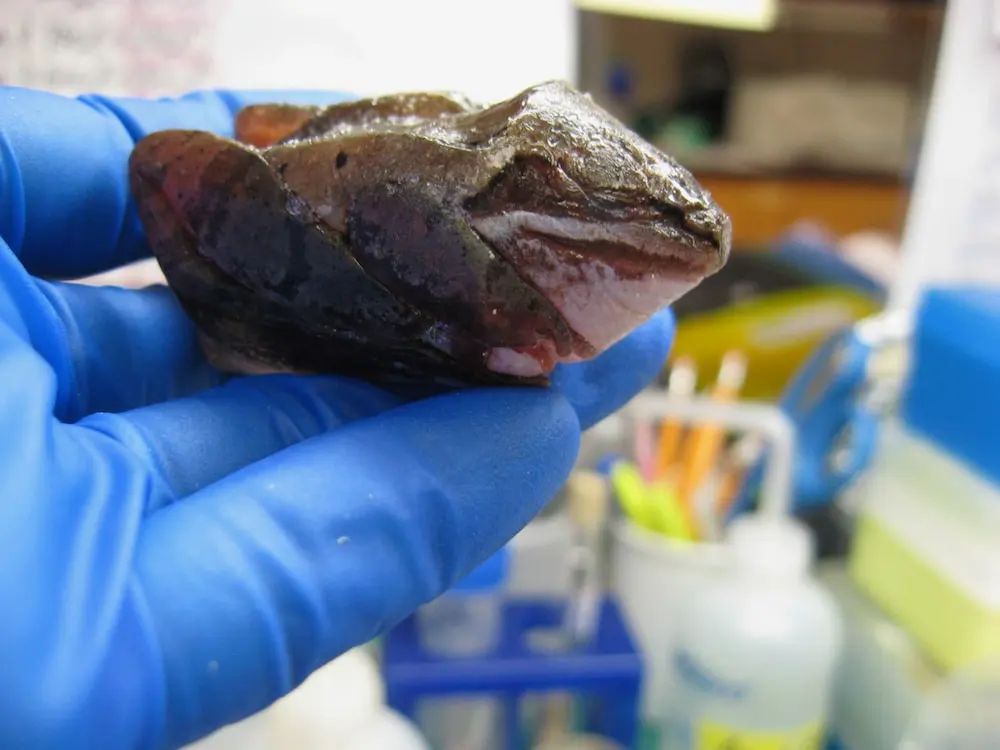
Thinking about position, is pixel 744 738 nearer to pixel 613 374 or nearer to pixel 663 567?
pixel 663 567

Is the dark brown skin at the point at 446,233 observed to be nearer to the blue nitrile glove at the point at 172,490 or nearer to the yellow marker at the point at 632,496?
the blue nitrile glove at the point at 172,490

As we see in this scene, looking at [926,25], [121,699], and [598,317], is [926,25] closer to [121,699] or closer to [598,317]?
[598,317]

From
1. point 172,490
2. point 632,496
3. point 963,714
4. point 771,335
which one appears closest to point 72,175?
point 172,490

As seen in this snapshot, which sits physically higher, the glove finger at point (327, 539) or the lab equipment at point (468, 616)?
the glove finger at point (327, 539)

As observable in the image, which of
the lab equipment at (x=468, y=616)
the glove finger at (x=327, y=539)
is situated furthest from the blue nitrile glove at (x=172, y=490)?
the lab equipment at (x=468, y=616)

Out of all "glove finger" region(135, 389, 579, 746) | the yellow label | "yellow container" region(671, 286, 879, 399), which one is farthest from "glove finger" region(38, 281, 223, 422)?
"yellow container" region(671, 286, 879, 399)

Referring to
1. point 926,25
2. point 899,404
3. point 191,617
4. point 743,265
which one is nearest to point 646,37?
point 926,25

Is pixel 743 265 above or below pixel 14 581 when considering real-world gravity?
below
